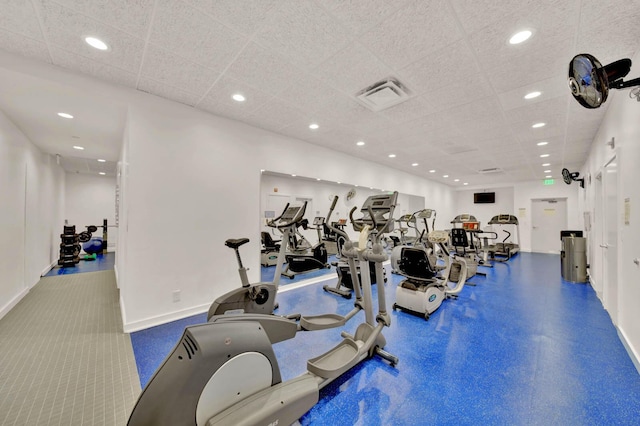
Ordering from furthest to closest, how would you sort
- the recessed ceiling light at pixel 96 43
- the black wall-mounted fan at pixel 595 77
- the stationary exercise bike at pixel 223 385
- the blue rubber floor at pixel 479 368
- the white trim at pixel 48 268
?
the white trim at pixel 48 268
the recessed ceiling light at pixel 96 43
the blue rubber floor at pixel 479 368
the black wall-mounted fan at pixel 595 77
the stationary exercise bike at pixel 223 385

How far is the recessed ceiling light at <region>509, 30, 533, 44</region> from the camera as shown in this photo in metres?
1.99

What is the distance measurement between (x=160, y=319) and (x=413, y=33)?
4028 mm

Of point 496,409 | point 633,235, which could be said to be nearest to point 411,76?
point 633,235

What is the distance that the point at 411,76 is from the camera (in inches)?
105

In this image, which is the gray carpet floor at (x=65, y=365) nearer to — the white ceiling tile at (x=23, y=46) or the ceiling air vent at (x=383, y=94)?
the white ceiling tile at (x=23, y=46)

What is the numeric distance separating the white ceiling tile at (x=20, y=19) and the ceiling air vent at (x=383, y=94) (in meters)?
2.86

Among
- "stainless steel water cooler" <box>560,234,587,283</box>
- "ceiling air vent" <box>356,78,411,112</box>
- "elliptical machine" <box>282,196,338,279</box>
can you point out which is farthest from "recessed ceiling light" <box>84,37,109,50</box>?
"stainless steel water cooler" <box>560,234,587,283</box>

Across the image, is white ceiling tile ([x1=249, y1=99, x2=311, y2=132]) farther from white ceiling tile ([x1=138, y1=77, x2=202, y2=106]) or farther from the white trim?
the white trim

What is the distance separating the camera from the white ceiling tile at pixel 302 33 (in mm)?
1822

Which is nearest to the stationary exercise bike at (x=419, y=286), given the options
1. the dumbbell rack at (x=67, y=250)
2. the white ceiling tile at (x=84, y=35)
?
the white ceiling tile at (x=84, y=35)

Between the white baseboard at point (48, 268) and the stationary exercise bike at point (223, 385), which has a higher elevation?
the stationary exercise bike at point (223, 385)

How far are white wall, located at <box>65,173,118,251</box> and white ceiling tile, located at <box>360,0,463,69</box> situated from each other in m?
9.50

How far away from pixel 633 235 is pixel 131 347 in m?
4.93

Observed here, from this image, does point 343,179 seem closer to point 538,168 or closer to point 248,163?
point 248,163
